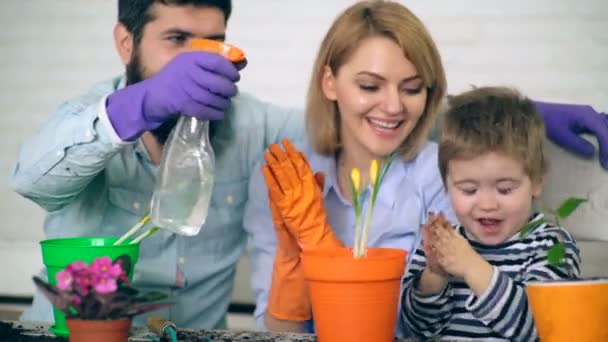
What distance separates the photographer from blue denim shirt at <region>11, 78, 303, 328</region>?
4.70 ft

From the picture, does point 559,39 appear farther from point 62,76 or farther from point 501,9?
point 62,76

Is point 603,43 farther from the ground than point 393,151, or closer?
farther from the ground

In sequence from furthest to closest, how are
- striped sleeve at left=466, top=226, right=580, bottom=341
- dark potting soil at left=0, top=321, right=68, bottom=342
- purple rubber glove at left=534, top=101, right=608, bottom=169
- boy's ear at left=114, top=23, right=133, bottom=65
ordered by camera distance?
boy's ear at left=114, top=23, right=133, bottom=65
purple rubber glove at left=534, top=101, right=608, bottom=169
striped sleeve at left=466, top=226, right=580, bottom=341
dark potting soil at left=0, top=321, right=68, bottom=342

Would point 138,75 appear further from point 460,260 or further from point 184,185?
point 460,260

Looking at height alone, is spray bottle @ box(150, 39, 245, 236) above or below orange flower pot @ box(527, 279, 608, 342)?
above

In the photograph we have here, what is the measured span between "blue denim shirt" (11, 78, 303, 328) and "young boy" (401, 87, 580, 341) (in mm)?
476

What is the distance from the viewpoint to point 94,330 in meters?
0.95

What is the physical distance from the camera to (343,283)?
39.7 inches

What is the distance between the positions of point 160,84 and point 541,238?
0.66 meters

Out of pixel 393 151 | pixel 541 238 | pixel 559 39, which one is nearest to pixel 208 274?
pixel 393 151

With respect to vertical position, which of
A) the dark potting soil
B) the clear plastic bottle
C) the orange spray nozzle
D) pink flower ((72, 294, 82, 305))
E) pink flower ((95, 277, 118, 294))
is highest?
the orange spray nozzle

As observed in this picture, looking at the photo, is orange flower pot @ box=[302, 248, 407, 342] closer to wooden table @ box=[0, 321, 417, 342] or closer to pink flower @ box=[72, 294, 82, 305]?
wooden table @ box=[0, 321, 417, 342]

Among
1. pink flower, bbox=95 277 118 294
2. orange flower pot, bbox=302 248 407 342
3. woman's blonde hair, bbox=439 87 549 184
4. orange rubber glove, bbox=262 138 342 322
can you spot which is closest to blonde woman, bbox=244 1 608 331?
orange rubber glove, bbox=262 138 342 322

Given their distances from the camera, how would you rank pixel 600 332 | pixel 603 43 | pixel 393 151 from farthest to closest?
pixel 603 43, pixel 393 151, pixel 600 332
